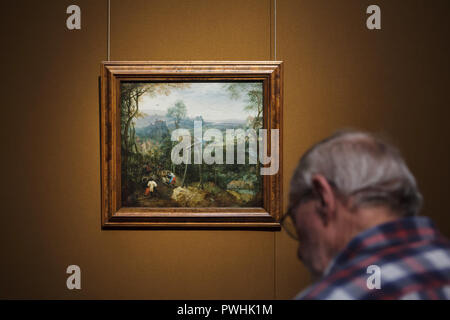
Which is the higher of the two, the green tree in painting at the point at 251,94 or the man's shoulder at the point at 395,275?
the green tree in painting at the point at 251,94

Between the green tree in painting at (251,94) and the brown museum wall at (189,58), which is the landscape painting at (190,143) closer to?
the green tree in painting at (251,94)

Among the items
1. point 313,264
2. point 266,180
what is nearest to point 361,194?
point 313,264

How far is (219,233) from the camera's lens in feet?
7.34

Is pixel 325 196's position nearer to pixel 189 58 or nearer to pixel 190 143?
pixel 190 143

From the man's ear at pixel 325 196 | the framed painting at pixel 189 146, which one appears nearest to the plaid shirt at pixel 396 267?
the man's ear at pixel 325 196

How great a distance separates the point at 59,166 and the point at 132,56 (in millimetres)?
966

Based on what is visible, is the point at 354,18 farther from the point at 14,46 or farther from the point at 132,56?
the point at 14,46

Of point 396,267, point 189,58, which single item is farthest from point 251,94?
point 396,267

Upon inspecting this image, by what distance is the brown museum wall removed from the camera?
2.21m

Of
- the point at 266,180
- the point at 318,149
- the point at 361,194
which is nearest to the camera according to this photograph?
the point at 361,194

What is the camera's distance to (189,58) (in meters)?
2.23

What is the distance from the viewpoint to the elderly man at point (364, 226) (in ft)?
2.57

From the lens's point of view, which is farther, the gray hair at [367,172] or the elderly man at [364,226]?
the gray hair at [367,172]

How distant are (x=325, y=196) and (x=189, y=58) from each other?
1.62m
